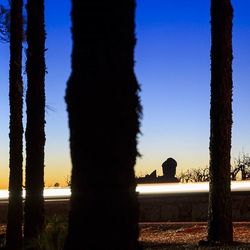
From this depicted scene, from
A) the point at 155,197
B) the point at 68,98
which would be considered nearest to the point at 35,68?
the point at 155,197

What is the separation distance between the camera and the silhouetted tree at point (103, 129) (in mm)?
4941

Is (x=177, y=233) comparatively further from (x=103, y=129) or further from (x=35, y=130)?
(x=103, y=129)

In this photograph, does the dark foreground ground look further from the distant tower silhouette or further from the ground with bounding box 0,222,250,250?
the distant tower silhouette

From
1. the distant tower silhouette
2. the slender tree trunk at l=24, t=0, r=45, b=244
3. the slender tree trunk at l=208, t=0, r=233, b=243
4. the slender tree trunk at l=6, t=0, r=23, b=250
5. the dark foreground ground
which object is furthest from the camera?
the distant tower silhouette

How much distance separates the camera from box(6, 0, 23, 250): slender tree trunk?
13.5 meters

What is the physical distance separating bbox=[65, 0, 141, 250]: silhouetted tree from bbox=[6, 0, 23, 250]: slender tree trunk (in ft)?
28.0

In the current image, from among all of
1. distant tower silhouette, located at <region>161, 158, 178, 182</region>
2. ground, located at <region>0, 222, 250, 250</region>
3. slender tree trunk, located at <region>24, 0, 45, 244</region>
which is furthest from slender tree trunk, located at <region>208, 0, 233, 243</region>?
distant tower silhouette, located at <region>161, 158, 178, 182</region>

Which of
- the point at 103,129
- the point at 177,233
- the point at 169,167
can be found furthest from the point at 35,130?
the point at 169,167

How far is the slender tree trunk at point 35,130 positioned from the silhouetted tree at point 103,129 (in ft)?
27.2

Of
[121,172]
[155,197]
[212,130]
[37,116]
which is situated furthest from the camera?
[155,197]

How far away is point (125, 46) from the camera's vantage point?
5137mm

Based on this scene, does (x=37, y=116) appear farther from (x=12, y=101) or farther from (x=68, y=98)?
(x=68, y=98)

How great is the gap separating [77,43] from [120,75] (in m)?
0.49

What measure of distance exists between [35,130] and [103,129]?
336 inches
